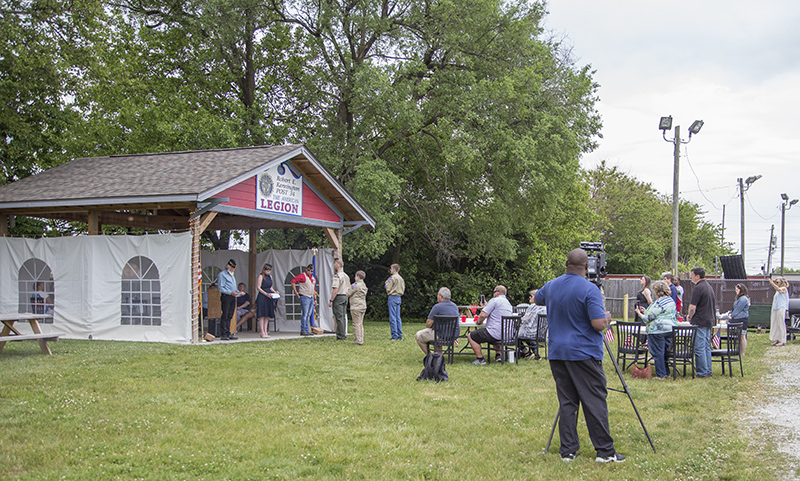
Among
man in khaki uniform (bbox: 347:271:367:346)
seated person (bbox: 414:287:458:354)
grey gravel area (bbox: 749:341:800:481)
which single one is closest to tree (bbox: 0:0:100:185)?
man in khaki uniform (bbox: 347:271:367:346)

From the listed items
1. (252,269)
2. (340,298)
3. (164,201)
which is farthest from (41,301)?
(340,298)

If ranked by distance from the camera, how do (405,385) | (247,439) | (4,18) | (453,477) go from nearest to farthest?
1. (453,477)
2. (247,439)
3. (405,385)
4. (4,18)

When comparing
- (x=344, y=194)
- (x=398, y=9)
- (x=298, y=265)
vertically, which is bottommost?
(x=298, y=265)

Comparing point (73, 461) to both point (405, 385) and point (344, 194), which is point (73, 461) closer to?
point (405, 385)

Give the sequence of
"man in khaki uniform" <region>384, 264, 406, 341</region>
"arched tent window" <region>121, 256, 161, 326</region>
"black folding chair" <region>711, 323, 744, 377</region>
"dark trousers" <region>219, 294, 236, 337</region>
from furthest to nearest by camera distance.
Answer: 1. "man in khaki uniform" <region>384, 264, 406, 341</region>
2. "dark trousers" <region>219, 294, 236, 337</region>
3. "arched tent window" <region>121, 256, 161, 326</region>
4. "black folding chair" <region>711, 323, 744, 377</region>

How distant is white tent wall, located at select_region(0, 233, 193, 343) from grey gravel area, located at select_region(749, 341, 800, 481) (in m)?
10.3

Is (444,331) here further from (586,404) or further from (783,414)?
(586,404)

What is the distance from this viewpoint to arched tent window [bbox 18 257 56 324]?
47.6 feet

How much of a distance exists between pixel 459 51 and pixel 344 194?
26.8 ft

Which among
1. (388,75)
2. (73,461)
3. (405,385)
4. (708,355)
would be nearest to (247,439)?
(73,461)

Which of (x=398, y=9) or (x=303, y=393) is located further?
(x=398, y=9)

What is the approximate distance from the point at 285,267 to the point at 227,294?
326 cm

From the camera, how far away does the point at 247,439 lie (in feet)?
20.1

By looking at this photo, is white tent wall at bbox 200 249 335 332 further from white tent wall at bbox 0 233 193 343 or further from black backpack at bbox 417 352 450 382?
black backpack at bbox 417 352 450 382
